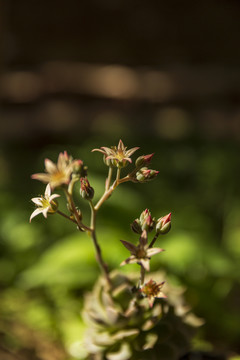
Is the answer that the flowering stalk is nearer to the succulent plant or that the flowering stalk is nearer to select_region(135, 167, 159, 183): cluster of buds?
select_region(135, 167, 159, 183): cluster of buds

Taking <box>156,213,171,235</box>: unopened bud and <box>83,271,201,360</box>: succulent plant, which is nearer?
<box>156,213,171,235</box>: unopened bud

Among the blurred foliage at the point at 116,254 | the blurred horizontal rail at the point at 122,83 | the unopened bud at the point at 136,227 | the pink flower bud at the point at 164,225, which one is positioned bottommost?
the pink flower bud at the point at 164,225

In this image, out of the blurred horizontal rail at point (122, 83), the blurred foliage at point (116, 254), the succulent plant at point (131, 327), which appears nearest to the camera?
the succulent plant at point (131, 327)

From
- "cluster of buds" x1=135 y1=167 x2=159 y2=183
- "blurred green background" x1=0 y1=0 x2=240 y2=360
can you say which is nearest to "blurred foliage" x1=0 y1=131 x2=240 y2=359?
"blurred green background" x1=0 y1=0 x2=240 y2=360

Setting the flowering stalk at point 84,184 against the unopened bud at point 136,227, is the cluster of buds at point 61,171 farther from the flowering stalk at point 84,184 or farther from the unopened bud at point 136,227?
the unopened bud at point 136,227

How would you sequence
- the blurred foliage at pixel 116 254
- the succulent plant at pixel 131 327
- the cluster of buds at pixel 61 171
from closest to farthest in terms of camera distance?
the cluster of buds at pixel 61 171
the succulent plant at pixel 131 327
the blurred foliage at pixel 116 254

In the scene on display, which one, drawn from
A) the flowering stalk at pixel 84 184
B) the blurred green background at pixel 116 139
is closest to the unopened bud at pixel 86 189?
the flowering stalk at pixel 84 184

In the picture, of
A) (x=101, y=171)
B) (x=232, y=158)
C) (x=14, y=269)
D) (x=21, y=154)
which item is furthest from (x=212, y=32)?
(x=14, y=269)

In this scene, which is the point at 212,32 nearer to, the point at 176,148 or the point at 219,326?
the point at 176,148
